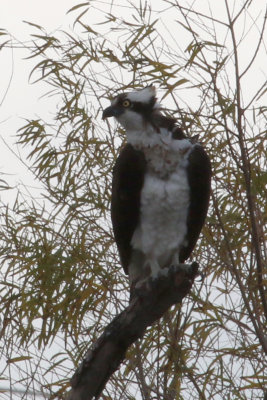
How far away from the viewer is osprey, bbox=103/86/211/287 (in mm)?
4297

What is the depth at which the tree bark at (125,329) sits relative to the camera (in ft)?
11.3

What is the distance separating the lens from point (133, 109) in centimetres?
450

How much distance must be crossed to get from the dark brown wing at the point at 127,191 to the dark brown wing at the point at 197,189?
0.88ft

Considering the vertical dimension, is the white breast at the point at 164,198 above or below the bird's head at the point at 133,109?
below

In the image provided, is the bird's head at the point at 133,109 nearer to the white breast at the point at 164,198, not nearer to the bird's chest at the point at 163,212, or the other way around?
the white breast at the point at 164,198

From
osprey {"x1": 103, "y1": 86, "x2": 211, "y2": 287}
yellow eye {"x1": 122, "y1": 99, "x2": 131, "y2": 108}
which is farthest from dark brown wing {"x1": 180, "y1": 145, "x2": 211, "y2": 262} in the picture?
yellow eye {"x1": 122, "y1": 99, "x2": 131, "y2": 108}

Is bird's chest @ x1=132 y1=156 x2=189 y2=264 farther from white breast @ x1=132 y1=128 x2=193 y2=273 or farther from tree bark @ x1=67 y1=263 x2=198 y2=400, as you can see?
tree bark @ x1=67 y1=263 x2=198 y2=400

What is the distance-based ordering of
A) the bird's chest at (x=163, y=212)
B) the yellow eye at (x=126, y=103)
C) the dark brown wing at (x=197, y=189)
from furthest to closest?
the yellow eye at (x=126, y=103) < the dark brown wing at (x=197, y=189) < the bird's chest at (x=163, y=212)

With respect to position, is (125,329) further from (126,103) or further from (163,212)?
(126,103)

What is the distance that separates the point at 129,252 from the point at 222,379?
144 cm

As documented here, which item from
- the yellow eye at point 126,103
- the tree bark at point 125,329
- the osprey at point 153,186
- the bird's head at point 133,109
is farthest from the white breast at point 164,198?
the tree bark at point 125,329

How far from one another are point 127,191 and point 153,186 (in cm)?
18

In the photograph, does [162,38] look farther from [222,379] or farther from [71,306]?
[222,379]

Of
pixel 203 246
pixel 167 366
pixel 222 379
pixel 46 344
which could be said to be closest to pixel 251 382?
pixel 222 379
